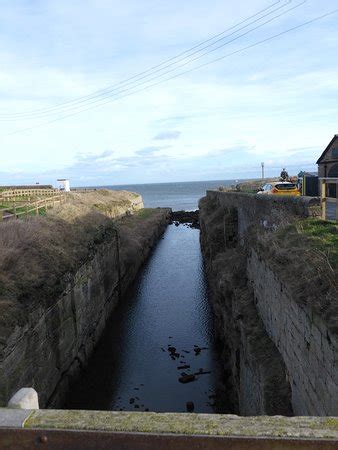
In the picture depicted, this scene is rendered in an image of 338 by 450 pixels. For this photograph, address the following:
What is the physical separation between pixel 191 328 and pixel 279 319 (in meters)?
11.4

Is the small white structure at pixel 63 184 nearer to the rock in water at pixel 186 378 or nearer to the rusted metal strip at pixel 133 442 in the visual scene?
the rock in water at pixel 186 378

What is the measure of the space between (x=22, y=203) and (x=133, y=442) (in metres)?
26.6

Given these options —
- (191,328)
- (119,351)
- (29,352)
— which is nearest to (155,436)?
(29,352)

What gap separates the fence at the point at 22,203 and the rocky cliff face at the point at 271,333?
9986mm

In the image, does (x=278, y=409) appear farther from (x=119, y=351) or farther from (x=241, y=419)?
(x=119, y=351)

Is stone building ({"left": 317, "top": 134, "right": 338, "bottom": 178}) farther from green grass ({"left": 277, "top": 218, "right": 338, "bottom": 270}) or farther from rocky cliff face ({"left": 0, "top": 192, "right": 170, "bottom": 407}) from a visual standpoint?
rocky cliff face ({"left": 0, "top": 192, "right": 170, "bottom": 407})

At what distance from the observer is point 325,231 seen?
30.1ft

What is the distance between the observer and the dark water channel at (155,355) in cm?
1370

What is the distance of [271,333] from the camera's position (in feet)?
31.9

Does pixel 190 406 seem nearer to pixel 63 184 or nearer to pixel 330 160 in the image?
pixel 330 160

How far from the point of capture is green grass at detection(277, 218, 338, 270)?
25.1 feet

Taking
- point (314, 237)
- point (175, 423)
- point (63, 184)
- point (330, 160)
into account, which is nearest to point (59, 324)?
point (314, 237)

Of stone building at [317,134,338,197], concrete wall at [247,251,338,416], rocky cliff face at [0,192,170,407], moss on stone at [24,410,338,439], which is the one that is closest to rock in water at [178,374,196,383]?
rocky cliff face at [0,192,170,407]

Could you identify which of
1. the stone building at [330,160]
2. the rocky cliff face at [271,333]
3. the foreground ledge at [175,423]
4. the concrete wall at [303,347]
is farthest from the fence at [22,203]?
the foreground ledge at [175,423]
